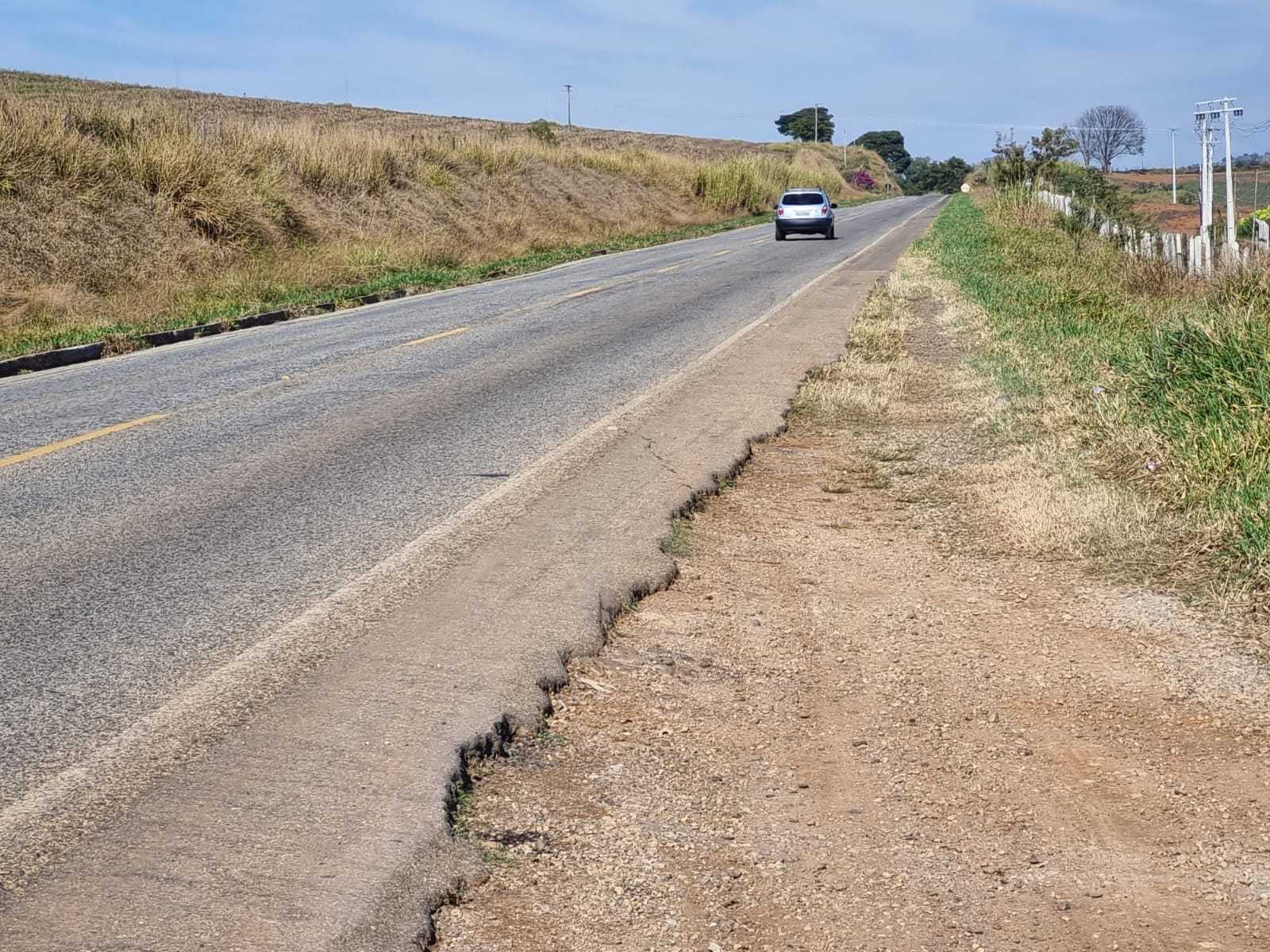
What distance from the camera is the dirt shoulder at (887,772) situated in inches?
112

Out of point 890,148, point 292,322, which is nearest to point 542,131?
point 292,322

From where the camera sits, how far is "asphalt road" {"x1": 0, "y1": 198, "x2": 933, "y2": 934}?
3920 millimetres

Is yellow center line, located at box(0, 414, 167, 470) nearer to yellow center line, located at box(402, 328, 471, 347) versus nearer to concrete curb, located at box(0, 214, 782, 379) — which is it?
concrete curb, located at box(0, 214, 782, 379)

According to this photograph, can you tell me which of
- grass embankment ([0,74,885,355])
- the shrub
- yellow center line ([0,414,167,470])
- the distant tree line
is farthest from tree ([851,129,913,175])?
yellow center line ([0,414,167,470])

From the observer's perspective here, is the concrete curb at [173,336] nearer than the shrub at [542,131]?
Yes

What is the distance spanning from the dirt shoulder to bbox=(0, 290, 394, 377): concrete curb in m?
9.28

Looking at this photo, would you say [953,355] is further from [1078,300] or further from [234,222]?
[234,222]

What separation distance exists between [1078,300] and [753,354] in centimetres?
426

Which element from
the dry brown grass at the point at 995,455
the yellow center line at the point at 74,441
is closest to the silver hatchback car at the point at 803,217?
the dry brown grass at the point at 995,455

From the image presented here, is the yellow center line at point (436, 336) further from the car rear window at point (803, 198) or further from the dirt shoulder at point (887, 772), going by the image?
the car rear window at point (803, 198)

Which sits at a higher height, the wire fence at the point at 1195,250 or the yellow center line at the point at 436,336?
the wire fence at the point at 1195,250

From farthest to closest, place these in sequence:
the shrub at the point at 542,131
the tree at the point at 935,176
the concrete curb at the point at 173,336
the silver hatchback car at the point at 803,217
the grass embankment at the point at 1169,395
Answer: the tree at the point at 935,176, the shrub at the point at 542,131, the silver hatchback car at the point at 803,217, the concrete curb at the point at 173,336, the grass embankment at the point at 1169,395

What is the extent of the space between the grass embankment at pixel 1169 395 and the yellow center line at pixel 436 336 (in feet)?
18.3

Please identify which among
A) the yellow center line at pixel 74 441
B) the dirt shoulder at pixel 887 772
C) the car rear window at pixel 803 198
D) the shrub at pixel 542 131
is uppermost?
Answer: the shrub at pixel 542 131
